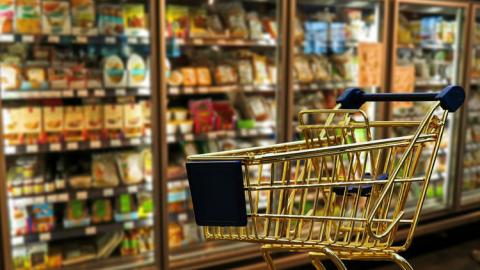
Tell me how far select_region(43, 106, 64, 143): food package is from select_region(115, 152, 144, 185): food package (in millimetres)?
405

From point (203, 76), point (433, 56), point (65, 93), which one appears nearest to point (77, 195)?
point (65, 93)

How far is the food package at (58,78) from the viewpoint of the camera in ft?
9.07

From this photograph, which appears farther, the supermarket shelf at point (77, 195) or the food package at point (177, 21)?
the food package at point (177, 21)

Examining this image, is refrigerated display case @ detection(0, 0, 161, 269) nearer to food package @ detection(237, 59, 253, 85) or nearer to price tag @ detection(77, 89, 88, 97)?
price tag @ detection(77, 89, 88, 97)

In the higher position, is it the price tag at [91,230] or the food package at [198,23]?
the food package at [198,23]

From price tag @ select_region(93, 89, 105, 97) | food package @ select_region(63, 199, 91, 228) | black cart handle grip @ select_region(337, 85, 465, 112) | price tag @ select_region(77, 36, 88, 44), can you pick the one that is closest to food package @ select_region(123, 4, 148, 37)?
price tag @ select_region(77, 36, 88, 44)

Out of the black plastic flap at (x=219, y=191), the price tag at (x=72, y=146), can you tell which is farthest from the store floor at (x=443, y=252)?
the black plastic flap at (x=219, y=191)

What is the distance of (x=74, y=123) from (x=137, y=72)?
0.48 m

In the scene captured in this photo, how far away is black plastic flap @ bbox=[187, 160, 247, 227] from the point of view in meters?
1.07

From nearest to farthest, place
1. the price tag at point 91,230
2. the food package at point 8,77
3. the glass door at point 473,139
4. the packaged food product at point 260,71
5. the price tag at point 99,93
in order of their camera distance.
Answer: the food package at point 8,77 → the price tag at point 99,93 → the price tag at point 91,230 → the packaged food product at point 260,71 → the glass door at point 473,139

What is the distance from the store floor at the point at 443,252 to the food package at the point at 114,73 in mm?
1669

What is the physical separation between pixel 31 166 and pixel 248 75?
4.97ft

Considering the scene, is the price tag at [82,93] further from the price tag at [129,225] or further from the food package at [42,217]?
the price tag at [129,225]

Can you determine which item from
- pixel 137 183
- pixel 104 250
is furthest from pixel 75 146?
pixel 104 250
